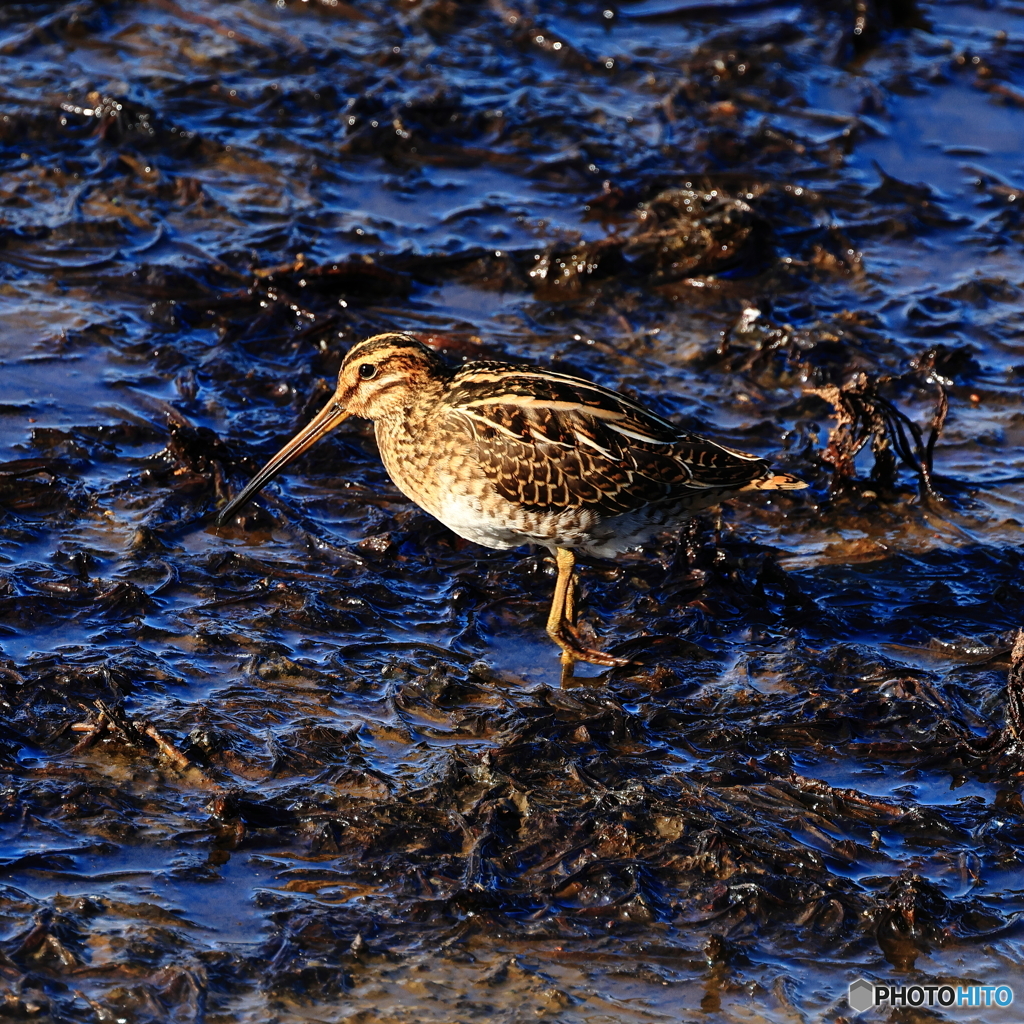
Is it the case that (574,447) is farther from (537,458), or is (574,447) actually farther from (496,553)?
(496,553)

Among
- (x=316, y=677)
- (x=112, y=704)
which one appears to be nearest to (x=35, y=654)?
(x=112, y=704)

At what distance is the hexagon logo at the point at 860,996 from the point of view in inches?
171

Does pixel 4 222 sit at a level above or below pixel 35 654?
above

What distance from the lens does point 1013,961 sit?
14.8ft

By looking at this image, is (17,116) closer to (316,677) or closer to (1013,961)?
(316,677)

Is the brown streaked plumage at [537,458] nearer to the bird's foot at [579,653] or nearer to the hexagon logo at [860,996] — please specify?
the bird's foot at [579,653]

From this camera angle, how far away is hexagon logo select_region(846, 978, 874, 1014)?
171 inches

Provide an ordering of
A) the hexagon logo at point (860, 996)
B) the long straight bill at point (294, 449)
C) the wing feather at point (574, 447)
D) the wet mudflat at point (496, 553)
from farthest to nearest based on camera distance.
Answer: the long straight bill at point (294, 449) → the wing feather at point (574, 447) → the wet mudflat at point (496, 553) → the hexagon logo at point (860, 996)

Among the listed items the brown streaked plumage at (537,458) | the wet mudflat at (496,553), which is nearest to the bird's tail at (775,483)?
the brown streaked plumage at (537,458)

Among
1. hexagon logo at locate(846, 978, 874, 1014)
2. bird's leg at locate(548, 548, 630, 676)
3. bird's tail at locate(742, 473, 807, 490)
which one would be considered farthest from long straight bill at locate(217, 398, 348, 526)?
hexagon logo at locate(846, 978, 874, 1014)

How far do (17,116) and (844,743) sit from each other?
630 cm

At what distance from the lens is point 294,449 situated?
6098 mm

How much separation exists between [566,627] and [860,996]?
6.27 feet

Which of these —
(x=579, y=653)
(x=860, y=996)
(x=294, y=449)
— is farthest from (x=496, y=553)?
(x=860, y=996)
